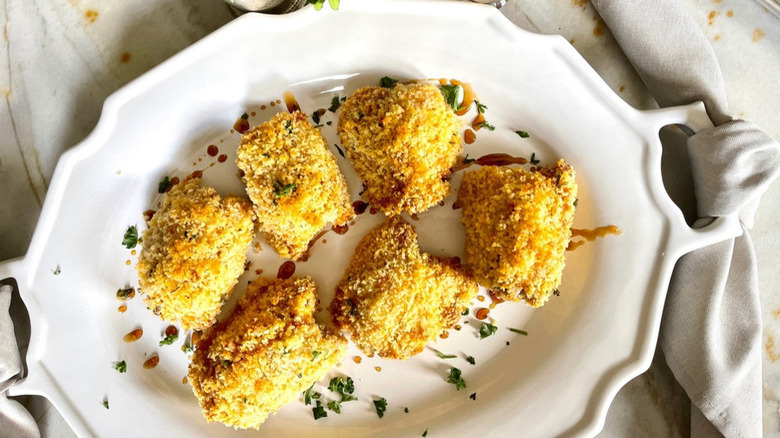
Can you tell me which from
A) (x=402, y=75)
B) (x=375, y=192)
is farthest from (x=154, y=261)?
(x=402, y=75)

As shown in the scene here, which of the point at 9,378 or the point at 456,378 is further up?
the point at 9,378

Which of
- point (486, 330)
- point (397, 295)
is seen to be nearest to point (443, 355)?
point (486, 330)

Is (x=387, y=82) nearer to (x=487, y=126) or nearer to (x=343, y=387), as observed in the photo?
(x=487, y=126)

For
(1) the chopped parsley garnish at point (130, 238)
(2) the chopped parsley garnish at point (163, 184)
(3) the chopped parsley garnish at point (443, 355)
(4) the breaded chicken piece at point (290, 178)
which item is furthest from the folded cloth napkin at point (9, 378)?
(3) the chopped parsley garnish at point (443, 355)

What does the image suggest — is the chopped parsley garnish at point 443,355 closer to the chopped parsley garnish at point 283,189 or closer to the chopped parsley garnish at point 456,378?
the chopped parsley garnish at point 456,378

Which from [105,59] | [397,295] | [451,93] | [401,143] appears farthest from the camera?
[105,59]

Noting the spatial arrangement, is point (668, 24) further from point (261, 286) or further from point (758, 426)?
point (261, 286)
